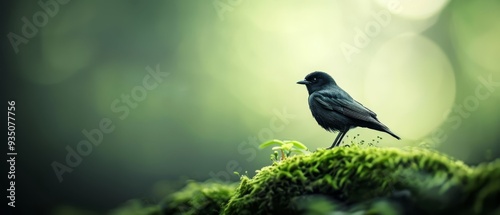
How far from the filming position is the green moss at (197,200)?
3.26m

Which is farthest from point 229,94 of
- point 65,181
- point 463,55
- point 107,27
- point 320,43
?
point 463,55

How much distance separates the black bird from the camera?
389 cm

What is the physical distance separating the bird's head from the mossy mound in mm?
1483

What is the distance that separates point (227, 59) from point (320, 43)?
4272mm

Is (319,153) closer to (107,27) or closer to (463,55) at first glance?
(463,55)

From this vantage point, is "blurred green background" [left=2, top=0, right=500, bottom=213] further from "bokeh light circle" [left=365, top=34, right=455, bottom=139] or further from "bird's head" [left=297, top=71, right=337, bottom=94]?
"bird's head" [left=297, top=71, right=337, bottom=94]

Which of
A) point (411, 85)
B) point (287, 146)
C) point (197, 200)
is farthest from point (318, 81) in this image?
point (411, 85)

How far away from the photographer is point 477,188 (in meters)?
1.89

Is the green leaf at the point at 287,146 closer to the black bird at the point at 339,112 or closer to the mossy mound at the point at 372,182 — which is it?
the mossy mound at the point at 372,182

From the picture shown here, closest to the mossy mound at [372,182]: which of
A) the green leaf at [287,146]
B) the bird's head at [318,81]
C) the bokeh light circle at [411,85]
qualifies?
the green leaf at [287,146]

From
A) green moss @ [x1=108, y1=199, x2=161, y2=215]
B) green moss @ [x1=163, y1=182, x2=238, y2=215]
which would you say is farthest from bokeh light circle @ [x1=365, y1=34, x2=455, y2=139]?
green moss @ [x1=108, y1=199, x2=161, y2=215]

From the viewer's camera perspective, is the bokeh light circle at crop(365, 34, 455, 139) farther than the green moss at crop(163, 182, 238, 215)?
Yes

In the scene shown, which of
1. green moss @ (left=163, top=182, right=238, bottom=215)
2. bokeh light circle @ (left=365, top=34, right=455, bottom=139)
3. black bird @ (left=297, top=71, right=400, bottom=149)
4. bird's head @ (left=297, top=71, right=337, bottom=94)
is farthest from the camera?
bokeh light circle @ (left=365, top=34, right=455, bottom=139)

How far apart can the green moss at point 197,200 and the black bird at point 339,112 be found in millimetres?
1158
